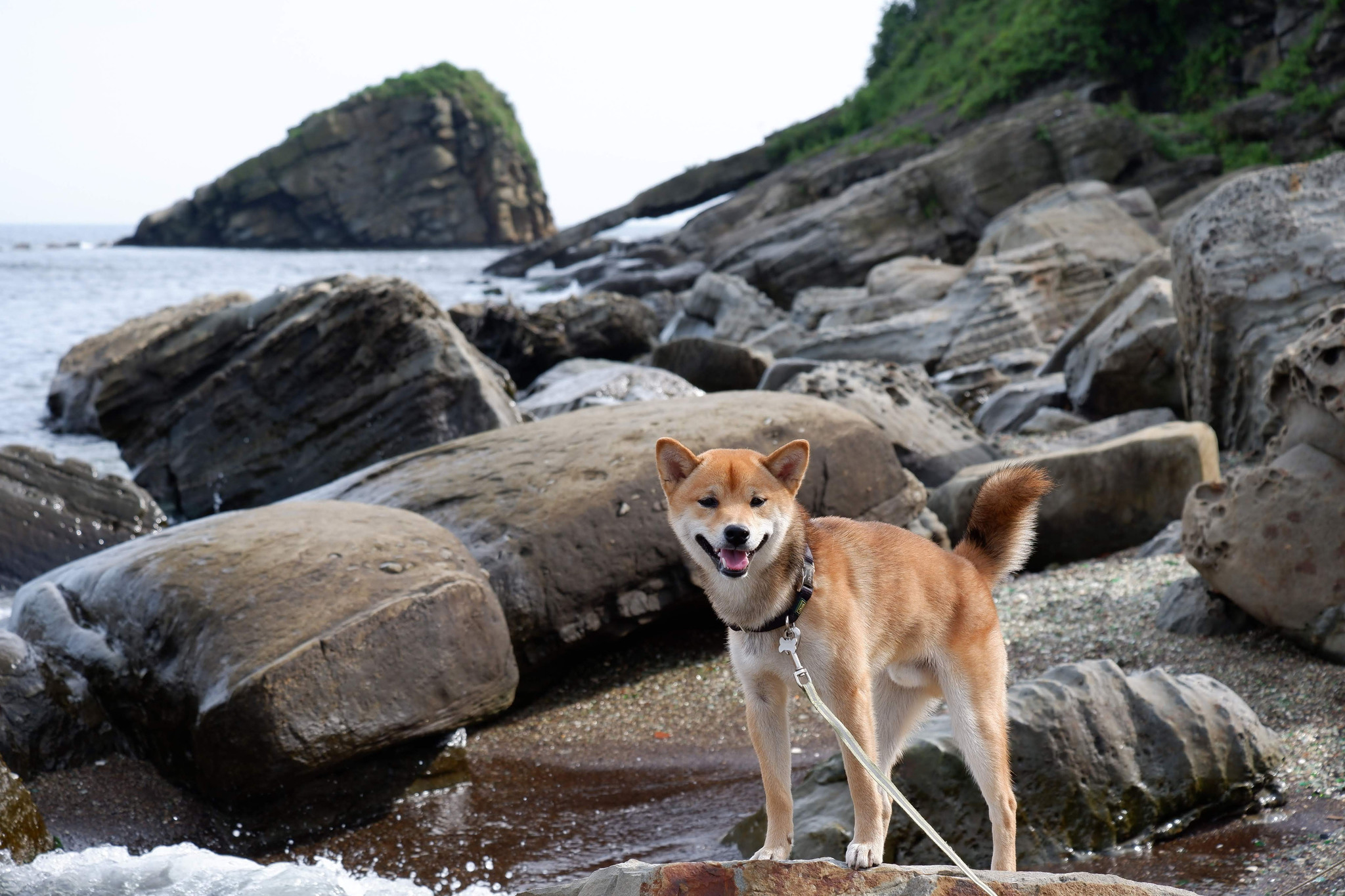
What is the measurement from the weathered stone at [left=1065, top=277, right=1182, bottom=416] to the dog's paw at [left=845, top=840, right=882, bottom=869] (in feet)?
32.2

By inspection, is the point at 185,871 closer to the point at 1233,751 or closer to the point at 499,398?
the point at 1233,751

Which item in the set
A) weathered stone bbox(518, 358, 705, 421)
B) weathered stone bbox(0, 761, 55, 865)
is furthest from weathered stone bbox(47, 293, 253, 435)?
weathered stone bbox(0, 761, 55, 865)

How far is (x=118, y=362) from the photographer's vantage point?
42.7ft

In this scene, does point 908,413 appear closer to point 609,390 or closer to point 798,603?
point 609,390

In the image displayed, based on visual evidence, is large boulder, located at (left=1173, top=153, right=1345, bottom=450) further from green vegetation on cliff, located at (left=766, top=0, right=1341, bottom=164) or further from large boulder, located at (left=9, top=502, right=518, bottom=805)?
green vegetation on cliff, located at (left=766, top=0, right=1341, bottom=164)

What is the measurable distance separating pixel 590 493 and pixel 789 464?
362 cm

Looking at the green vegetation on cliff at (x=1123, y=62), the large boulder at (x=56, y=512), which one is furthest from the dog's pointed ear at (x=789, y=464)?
the green vegetation on cliff at (x=1123, y=62)

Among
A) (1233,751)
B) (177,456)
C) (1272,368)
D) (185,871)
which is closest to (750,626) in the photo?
(1233,751)

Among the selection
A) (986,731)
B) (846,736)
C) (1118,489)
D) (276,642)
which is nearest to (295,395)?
(276,642)

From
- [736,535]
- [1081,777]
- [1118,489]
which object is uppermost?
[736,535]

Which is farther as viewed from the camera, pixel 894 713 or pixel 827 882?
pixel 894 713

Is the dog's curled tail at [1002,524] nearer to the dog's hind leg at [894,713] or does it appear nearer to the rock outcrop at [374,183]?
the dog's hind leg at [894,713]

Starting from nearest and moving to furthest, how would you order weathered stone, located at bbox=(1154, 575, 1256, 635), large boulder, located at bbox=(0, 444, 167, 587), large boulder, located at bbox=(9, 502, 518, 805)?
1. large boulder, located at bbox=(9, 502, 518, 805)
2. weathered stone, located at bbox=(1154, 575, 1256, 635)
3. large boulder, located at bbox=(0, 444, 167, 587)

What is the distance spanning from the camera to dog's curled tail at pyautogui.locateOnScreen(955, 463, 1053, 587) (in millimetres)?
4316
